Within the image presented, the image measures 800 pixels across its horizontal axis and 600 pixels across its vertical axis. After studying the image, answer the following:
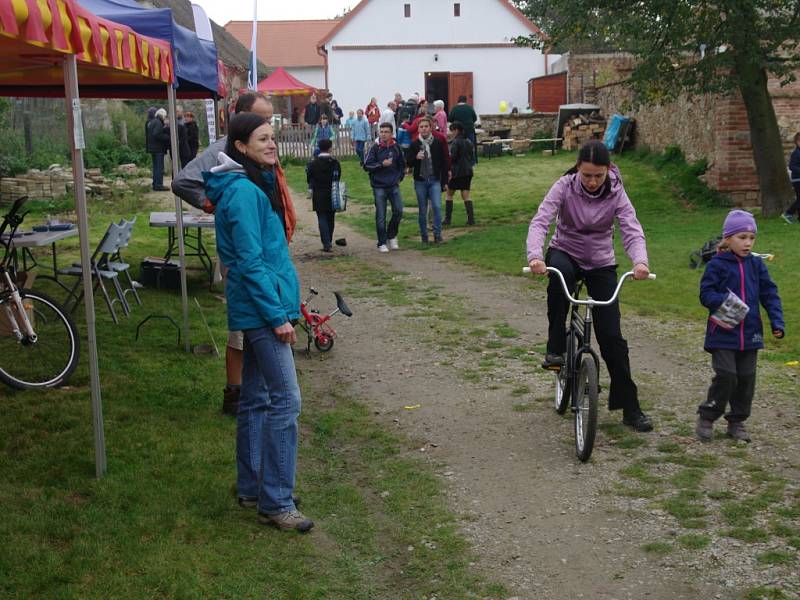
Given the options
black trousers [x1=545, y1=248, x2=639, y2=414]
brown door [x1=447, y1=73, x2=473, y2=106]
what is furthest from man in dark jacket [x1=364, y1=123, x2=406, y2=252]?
brown door [x1=447, y1=73, x2=473, y2=106]

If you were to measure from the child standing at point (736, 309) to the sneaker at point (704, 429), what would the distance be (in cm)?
10

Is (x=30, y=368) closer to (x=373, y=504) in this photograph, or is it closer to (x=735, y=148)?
(x=373, y=504)

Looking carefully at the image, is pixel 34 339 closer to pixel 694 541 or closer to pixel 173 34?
Result: pixel 173 34

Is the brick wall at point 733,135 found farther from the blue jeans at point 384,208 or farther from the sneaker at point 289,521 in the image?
the sneaker at point 289,521

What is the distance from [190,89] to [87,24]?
18.9ft

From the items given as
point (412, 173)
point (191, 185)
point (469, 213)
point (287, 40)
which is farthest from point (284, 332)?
point (287, 40)

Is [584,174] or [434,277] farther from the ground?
[584,174]

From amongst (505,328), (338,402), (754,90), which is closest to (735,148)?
(754,90)

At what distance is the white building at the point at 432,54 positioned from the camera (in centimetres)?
4784

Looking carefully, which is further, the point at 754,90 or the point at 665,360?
the point at 754,90

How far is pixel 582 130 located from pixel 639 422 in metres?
26.4

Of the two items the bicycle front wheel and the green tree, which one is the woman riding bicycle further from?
the green tree

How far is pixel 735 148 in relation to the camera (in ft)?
65.4

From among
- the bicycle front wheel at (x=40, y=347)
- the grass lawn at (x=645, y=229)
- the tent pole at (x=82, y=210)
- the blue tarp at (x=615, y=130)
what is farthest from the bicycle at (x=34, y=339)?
the blue tarp at (x=615, y=130)
